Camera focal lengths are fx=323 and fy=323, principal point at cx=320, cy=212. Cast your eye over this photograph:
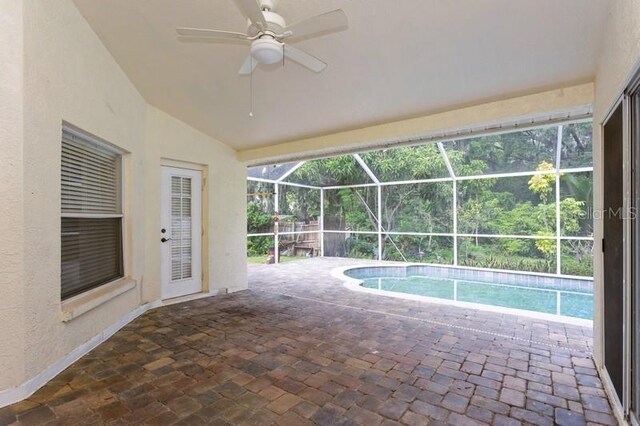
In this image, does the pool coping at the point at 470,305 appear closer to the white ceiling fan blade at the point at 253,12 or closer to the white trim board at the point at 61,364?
the white trim board at the point at 61,364

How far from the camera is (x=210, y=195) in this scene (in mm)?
5418

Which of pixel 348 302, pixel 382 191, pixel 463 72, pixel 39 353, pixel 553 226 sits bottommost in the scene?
pixel 348 302

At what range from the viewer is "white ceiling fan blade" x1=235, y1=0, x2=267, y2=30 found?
6.23ft

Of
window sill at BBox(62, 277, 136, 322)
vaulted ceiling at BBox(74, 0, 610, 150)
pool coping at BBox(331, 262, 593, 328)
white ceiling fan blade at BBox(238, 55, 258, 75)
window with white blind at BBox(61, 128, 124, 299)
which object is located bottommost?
pool coping at BBox(331, 262, 593, 328)

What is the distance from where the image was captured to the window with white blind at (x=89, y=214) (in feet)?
9.90

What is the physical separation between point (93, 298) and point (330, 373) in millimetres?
2392

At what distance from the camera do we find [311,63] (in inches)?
106

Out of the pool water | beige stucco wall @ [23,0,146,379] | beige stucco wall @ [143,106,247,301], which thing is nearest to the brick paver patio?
beige stucco wall @ [23,0,146,379]

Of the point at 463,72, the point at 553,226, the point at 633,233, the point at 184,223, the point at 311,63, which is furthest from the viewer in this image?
the point at 553,226

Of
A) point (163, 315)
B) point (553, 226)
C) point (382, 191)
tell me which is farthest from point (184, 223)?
point (553, 226)

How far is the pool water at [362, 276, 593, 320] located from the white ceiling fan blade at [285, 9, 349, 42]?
18.5 ft

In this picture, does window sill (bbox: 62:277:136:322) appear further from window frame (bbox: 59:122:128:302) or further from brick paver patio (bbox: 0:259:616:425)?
brick paver patio (bbox: 0:259:616:425)

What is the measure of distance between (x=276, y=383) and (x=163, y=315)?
2.48 meters

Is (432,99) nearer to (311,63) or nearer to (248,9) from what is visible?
(311,63)
